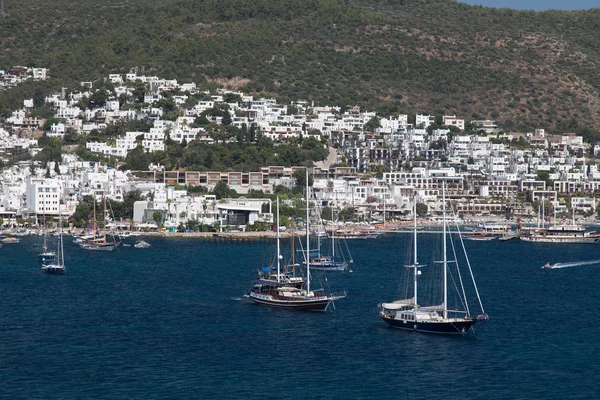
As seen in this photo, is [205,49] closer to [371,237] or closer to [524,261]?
[371,237]

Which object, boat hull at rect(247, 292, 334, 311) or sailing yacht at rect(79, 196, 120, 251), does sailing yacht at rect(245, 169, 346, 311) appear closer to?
boat hull at rect(247, 292, 334, 311)

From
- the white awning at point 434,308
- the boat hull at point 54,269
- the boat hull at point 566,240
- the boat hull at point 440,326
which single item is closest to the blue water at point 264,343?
the boat hull at point 440,326

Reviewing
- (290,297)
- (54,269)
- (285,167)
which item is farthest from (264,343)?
(285,167)

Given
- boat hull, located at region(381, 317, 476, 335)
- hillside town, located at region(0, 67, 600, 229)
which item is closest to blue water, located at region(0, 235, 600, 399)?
boat hull, located at region(381, 317, 476, 335)

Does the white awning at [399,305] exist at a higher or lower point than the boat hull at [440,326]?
higher

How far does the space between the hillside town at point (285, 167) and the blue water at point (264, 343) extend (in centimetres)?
3088

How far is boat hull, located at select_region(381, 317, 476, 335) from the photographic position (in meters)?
34.0

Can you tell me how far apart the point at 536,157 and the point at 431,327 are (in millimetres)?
75805

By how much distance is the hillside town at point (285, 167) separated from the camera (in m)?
82.4

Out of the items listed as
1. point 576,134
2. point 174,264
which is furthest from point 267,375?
point 576,134

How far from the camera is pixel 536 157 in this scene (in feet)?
353

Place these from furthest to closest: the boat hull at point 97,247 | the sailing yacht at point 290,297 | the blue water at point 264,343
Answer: the boat hull at point 97,247
the sailing yacht at point 290,297
the blue water at point 264,343

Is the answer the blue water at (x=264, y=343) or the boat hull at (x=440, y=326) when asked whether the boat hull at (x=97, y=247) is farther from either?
the boat hull at (x=440, y=326)

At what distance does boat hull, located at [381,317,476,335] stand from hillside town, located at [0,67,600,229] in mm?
44307
